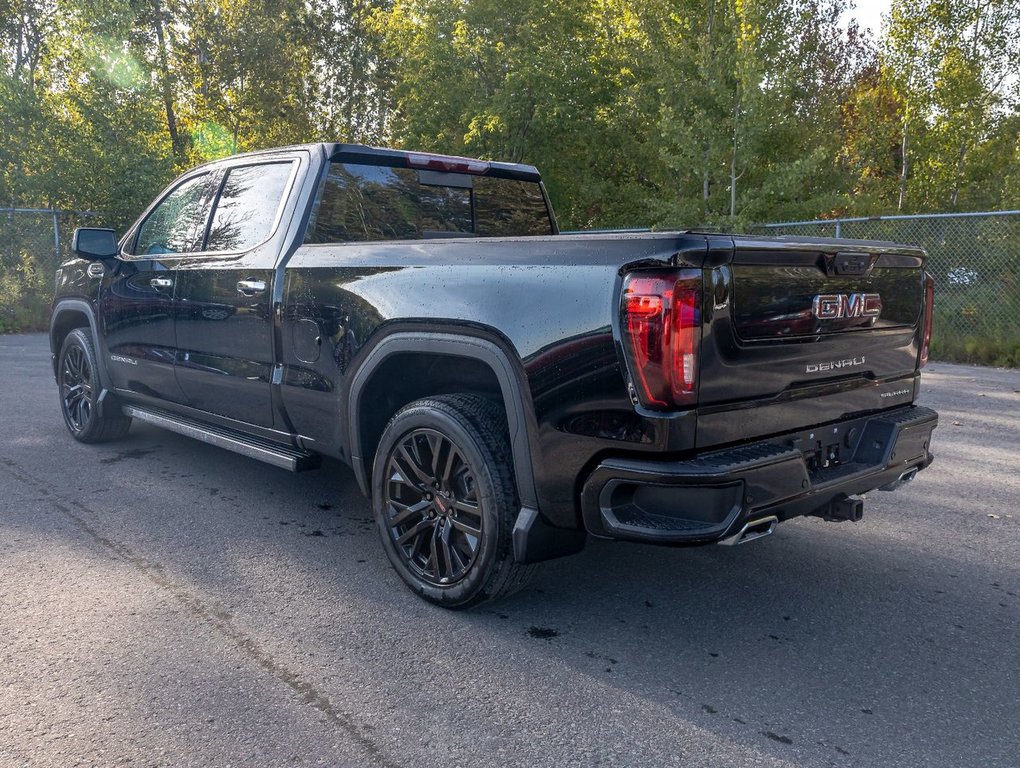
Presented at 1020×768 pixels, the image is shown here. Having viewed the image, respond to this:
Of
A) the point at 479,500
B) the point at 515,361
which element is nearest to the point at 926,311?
the point at 515,361

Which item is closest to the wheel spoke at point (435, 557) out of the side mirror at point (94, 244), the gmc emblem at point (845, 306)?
the gmc emblem at point (845, 306)

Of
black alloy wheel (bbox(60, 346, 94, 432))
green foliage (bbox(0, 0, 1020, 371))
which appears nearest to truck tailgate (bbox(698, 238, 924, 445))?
black alloy wheel (bbox(60, 346, 94, 432))

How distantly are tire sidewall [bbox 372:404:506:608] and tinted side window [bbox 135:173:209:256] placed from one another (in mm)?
2134

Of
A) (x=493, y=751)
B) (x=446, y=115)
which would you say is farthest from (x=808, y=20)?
(x=493, y=751)

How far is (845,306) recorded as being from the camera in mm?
3133

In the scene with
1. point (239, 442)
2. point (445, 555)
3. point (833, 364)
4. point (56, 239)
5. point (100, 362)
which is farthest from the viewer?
point (56, 239)

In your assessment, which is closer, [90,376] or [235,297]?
[235,297]

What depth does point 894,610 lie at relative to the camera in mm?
3373

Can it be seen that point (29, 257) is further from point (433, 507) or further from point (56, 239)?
point (433, 507)

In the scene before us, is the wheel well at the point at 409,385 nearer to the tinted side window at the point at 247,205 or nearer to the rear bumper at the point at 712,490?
the rear bumper at the point at 712,490

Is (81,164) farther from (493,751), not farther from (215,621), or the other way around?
(493,751)

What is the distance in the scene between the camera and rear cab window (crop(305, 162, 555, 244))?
4.19 m

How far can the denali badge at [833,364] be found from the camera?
3.02 meters

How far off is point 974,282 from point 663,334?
33.7ft
